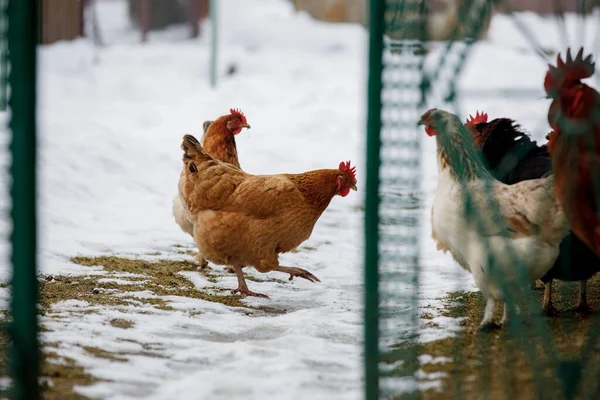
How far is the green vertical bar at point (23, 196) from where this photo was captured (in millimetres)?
2600

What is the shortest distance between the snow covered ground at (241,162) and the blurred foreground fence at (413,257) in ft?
0.78

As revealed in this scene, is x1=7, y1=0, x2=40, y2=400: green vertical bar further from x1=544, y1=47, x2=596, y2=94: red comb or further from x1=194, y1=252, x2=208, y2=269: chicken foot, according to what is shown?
x1=194, y1=252, x2=208, y2=269: chicken foot

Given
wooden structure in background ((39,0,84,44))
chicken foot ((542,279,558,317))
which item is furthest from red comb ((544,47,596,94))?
wooden structure in background ((39,0,84,44))

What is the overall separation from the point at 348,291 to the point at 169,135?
6.21 m

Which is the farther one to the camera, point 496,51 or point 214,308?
point 496,51

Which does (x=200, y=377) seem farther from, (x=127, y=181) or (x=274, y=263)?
(x=127, y=181)

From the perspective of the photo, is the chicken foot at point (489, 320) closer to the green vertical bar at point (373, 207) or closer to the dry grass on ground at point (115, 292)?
the dry grass on ground at point (115, 292)

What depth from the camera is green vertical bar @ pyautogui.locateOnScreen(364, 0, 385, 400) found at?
106 inches

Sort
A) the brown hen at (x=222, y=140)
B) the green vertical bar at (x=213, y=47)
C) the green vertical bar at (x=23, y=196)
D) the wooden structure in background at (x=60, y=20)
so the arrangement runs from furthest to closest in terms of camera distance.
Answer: the green vertical bar at (x=213, y=47) → the wooden structure in background at (x=60, y=20) → the brown hen at (x=222, y=140) → the green vertical bar at (x=23, y=196)

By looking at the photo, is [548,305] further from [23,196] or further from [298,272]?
[23,196]

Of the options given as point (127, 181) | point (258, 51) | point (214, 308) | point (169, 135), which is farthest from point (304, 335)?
point (258, 51)


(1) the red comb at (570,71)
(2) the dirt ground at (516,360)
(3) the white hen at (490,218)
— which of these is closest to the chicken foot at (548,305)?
(2) the dirt ground at (516,360)

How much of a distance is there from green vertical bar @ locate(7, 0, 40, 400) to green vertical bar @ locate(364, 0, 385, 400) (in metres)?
1.11

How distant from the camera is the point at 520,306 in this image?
4.56 metres
